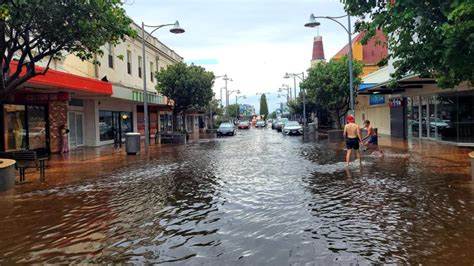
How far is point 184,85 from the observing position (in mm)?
31109

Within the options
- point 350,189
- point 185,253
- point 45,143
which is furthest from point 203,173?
point 45,143

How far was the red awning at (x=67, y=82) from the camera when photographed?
1645 cm

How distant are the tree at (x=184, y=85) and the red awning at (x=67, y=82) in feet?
27.4

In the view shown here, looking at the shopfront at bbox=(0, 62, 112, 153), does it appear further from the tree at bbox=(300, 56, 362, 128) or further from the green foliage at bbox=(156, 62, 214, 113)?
the tree at bbox=(300, 56, 362, 128)

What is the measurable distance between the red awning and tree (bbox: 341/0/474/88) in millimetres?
11699

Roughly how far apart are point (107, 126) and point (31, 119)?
8.76 m

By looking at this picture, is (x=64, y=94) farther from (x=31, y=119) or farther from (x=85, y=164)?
(x=85, y=164)

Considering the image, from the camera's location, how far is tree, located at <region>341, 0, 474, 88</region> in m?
8.04

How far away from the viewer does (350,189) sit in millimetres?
9625

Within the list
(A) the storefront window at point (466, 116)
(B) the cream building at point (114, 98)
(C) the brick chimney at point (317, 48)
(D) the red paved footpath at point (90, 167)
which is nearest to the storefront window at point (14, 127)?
(D) the red paved footpath at point (90, 167)

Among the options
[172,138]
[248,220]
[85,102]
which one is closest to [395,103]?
[172,138]

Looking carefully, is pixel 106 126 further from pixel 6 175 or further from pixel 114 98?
pixel 6 175

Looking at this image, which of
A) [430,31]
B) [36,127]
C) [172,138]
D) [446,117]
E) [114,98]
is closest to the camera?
[430,31]

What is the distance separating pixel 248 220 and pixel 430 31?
6.23 meters
